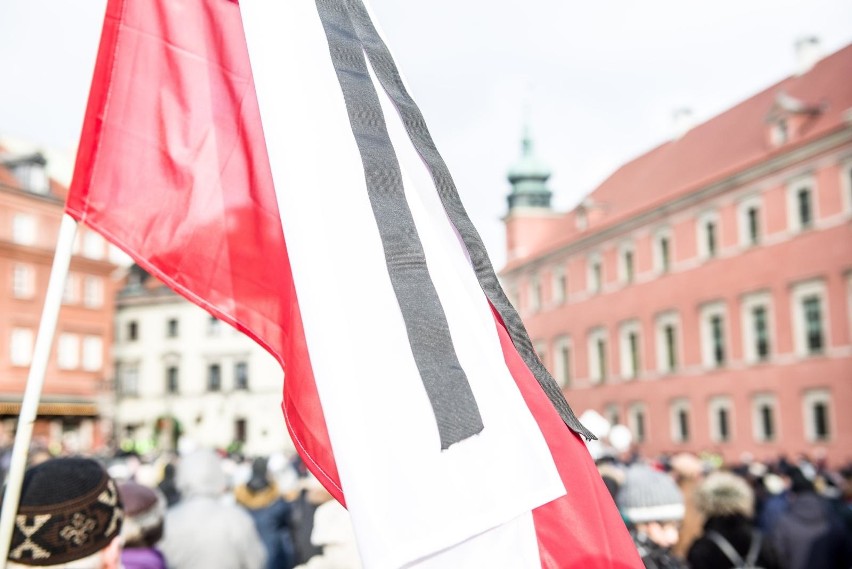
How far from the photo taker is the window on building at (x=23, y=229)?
46.2 metres

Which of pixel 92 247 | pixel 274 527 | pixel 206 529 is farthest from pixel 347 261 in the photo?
pixel 92 247

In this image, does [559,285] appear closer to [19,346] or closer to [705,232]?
[705,232]

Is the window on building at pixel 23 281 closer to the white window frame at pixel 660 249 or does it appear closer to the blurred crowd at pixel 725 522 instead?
the white window frame at pixel 660 249

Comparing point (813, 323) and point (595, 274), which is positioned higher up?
point (595, 274)

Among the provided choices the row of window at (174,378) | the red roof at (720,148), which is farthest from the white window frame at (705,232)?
the row of window at (174,378)

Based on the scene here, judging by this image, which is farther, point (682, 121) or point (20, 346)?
point (682, 121)

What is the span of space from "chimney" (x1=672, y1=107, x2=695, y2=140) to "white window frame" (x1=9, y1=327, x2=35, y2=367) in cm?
3368

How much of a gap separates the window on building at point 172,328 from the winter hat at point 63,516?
5907 cm

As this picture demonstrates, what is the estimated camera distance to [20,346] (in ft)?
148

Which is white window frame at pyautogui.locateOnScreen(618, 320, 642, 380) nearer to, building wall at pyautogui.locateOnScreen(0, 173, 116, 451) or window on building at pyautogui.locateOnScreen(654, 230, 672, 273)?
window on building at pyautogui.locateOnScreen(654, 230, 672, 273)

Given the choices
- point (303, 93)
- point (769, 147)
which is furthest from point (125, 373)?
point (303, 93)

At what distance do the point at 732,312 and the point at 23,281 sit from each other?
107ft

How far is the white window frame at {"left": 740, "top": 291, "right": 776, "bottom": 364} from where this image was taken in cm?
3575

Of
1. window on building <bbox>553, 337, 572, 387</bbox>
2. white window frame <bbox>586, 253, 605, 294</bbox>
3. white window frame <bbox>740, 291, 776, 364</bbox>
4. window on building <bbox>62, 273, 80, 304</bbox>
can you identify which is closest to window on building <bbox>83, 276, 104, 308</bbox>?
window on building <bbox>62, 273, 80, 304</bbox>
